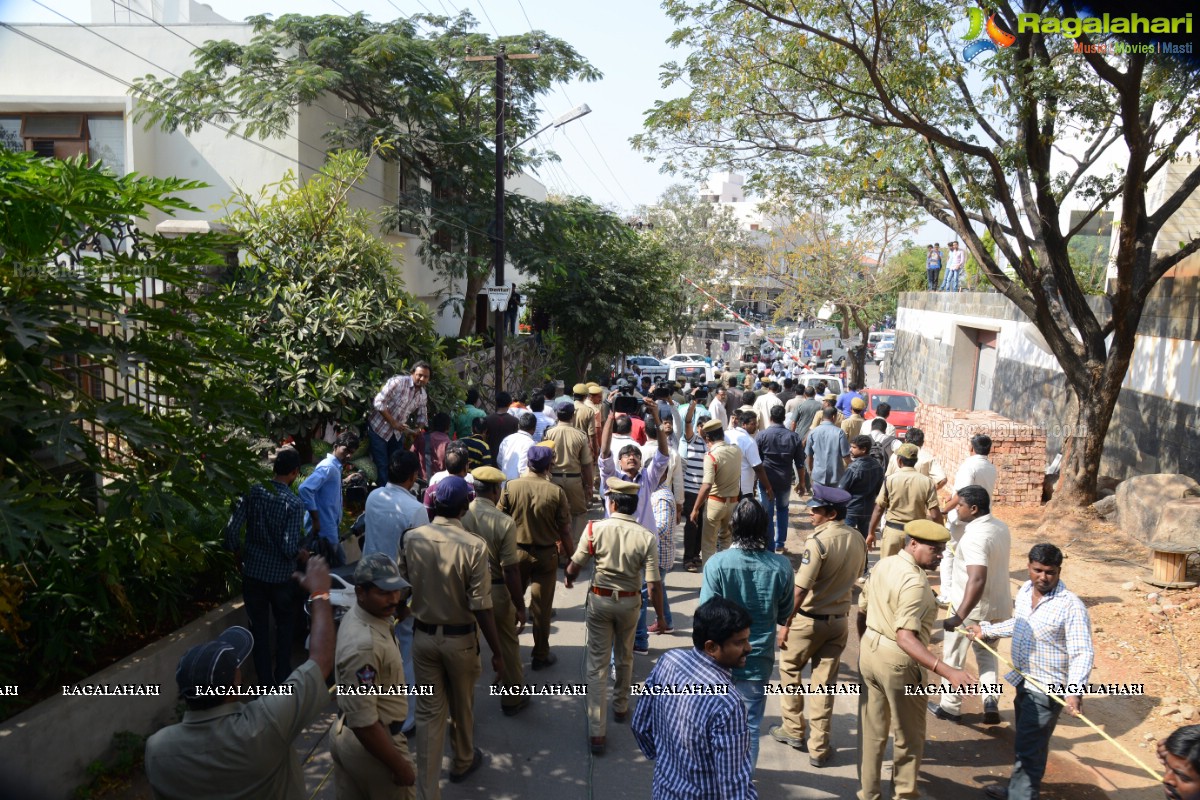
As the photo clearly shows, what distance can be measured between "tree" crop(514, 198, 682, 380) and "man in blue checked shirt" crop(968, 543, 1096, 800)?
15.4m

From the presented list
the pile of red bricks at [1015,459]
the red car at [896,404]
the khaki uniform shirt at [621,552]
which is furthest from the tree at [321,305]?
the red car at [896,404]

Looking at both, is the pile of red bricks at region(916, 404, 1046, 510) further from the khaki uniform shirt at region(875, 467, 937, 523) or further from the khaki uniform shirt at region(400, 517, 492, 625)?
the khaki uniform shirt at region(400, 517, 492, 625)

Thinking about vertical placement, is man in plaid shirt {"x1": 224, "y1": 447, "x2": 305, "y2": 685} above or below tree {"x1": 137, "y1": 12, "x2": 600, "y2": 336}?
below

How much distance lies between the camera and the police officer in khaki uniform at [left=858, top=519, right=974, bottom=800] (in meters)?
4.56

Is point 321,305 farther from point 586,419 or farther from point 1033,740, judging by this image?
point 1033,740

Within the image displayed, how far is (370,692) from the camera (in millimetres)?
3553

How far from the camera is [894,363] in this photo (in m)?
28.3

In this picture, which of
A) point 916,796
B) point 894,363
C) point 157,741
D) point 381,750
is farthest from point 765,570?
point 894,363

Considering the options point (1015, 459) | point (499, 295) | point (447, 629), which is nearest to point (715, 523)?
point (447, 629)

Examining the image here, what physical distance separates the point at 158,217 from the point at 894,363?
21589mm

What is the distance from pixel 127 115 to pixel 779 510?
14.3 metres

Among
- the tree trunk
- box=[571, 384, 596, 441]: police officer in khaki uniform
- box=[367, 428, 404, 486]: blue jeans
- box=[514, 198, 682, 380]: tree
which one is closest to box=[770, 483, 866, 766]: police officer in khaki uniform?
box=[367, 428, 404, 486]: blue jeans

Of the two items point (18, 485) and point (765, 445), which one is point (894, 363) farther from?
point (18, 485)

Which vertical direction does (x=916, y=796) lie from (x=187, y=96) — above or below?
below
